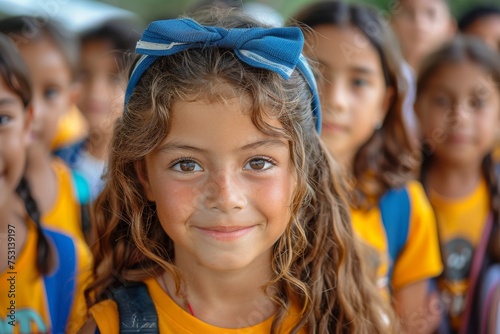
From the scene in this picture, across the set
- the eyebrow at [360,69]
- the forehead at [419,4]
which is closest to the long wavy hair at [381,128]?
the eyebrow at [360,69]

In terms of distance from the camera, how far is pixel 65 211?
255 centimetres

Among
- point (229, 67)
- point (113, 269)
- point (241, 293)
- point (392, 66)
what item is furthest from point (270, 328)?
point (392, 66)

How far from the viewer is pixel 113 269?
1.88 m

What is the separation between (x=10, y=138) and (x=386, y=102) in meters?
1.57

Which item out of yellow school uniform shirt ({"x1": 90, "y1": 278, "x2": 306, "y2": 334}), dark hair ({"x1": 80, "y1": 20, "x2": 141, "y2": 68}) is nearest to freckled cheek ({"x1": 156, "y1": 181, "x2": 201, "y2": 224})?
yellow school uniform shirt ({"x1": 90, "y1": 278, "x2": 306, "y2": 334})

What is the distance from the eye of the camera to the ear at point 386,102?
2.75 metres

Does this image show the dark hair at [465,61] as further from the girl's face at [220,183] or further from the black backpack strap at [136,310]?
the black backpack strap at [136,310]

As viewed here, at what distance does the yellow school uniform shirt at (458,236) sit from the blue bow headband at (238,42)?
59.8 inches

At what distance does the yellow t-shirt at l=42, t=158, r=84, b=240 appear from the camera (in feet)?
8.16

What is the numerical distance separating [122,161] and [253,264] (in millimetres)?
460

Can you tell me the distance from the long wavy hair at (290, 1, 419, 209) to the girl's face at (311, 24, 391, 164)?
45 mm

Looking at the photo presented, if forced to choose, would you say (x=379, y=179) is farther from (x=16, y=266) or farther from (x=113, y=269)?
(x=16, y=266)

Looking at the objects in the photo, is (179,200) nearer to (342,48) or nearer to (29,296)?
(29,296)

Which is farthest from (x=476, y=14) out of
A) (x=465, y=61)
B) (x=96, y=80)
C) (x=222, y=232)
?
(x=222, y=232)
